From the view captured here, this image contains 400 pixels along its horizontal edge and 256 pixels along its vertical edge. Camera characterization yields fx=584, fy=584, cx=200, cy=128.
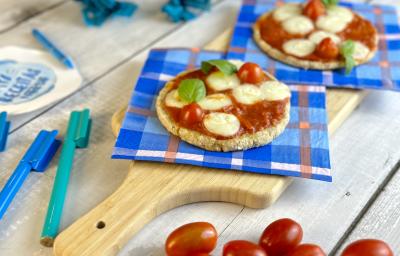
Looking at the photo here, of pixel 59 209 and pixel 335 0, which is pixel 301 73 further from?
pixel 59 209

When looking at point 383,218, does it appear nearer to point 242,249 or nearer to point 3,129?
point 242,249

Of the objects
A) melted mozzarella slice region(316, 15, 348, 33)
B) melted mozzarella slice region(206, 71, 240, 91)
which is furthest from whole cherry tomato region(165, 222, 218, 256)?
melted mozzarella slice region(316, 15, 348, 33)

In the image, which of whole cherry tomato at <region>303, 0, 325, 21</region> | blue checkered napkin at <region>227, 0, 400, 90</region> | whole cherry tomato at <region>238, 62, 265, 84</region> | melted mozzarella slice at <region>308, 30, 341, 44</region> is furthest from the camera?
whole cherry tomato at <region>303, 0, 325, 21</region>

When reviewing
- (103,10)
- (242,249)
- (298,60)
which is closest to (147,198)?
(242,249)

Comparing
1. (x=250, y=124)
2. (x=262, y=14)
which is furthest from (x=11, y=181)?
(x=262, y=14)

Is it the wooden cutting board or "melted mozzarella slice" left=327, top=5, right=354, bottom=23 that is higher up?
"melted mozzarella slice" left=327, top=5, right=354, bottom=23

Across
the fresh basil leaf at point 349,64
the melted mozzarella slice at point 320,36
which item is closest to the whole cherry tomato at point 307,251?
the fresh basil leaf at point 349,64

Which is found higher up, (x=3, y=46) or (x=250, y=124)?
(x=250, y=124)

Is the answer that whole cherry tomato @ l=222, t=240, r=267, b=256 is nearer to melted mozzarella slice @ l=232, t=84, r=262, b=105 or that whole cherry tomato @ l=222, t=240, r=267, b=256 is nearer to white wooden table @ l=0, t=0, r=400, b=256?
white wooden table @ l=0, t=0, r=400, b=256
